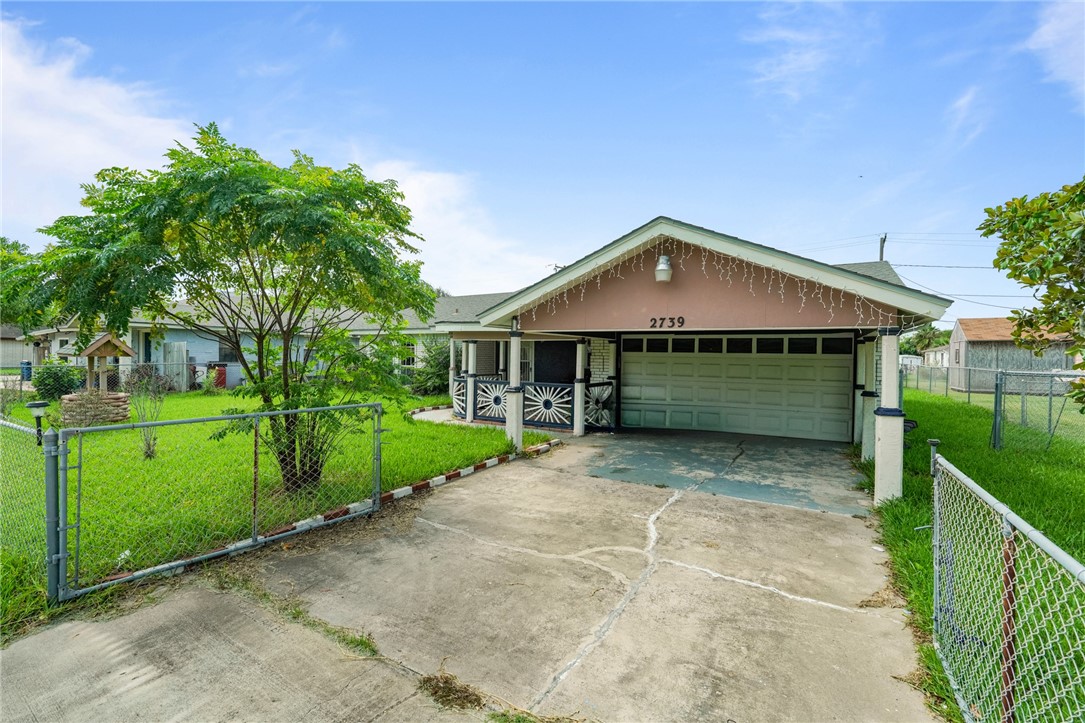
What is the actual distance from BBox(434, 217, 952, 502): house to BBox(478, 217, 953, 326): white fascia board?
2cm

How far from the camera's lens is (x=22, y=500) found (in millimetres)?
4078

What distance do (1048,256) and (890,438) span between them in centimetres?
351

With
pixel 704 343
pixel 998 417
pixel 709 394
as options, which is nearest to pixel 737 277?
pixel 704 343

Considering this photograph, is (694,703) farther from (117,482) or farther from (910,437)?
(910,437)

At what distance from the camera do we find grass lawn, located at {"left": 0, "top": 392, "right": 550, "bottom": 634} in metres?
3.70

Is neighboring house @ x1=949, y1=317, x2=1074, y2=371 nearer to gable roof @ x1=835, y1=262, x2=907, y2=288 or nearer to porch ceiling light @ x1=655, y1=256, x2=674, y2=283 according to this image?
gable roof @ x1=835, y1=262, x2=907, y2=288

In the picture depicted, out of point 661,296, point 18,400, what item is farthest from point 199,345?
point 661,296

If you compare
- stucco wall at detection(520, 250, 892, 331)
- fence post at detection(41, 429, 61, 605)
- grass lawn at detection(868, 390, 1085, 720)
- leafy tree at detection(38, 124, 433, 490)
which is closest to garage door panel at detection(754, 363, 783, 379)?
grass lawn at detection(868, 390, 1085, 720)

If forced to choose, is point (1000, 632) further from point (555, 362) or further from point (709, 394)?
point (555, 362)

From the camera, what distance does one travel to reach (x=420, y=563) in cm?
404

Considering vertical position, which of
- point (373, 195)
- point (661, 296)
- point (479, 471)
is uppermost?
point (373, 195)

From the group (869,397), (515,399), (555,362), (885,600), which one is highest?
(555,362)

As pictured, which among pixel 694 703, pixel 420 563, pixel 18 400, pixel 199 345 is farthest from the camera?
pixel 199 345

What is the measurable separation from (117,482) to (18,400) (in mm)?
11173
